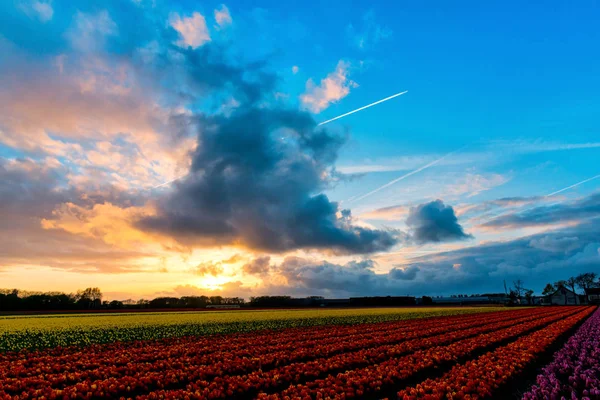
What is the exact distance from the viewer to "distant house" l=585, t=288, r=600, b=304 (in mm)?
157250

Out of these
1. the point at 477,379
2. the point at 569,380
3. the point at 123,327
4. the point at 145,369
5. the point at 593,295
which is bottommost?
the point at 593,295

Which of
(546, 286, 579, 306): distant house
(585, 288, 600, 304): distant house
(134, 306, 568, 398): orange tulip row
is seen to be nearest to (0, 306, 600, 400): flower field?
(134, 306, 568, 398): orange tulip row

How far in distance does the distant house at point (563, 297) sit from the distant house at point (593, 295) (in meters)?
5.48

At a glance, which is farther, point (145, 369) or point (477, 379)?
point (145, 369)

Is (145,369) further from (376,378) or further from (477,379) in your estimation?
(477,379)

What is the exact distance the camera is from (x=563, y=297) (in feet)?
534

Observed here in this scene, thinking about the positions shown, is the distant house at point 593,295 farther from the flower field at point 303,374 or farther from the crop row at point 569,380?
the crop row at point 569,380

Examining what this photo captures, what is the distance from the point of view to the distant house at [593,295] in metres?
157

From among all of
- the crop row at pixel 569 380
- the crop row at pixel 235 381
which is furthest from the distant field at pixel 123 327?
the crop row at pixel 569 380

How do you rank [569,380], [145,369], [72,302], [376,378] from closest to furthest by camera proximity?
[569,380]
[376,378]
[145,369]
[72,302]


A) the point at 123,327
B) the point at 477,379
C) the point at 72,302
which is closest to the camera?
the point at 477,379

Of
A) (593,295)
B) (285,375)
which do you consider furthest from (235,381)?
(593,295)

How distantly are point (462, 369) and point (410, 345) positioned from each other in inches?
330

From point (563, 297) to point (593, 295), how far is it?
46.9 feet
